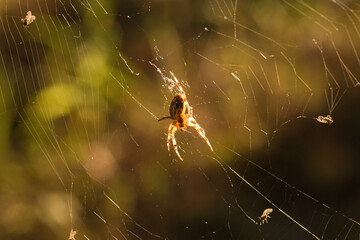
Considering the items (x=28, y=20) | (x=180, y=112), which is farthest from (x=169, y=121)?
(x=28, y=20)

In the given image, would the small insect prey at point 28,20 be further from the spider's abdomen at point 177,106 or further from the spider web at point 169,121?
the spider's abdomen at point 177,106

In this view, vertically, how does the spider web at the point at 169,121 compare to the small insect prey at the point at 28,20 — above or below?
below

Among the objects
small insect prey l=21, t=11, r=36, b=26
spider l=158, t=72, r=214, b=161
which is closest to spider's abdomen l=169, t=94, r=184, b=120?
spider l=158, t=72, r=214, b=161

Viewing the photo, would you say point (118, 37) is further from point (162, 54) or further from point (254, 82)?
point (254, 82)

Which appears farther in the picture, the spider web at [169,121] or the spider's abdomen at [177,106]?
the spider web at [169,121]

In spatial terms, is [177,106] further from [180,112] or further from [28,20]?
[28,20]

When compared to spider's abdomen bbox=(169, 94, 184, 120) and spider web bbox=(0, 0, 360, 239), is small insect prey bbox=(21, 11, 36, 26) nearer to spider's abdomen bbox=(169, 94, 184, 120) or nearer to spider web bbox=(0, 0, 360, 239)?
spider web bbox=(0, 0, 360, 239)

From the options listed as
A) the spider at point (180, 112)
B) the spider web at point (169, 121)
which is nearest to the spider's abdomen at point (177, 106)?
the spider at point (180, 112)

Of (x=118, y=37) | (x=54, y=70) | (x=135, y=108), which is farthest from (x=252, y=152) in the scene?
(x=54, y=70)

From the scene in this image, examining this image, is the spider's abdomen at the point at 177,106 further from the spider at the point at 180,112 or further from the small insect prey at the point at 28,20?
the small insect prey at the point at 28,20

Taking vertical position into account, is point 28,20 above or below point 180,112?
above
